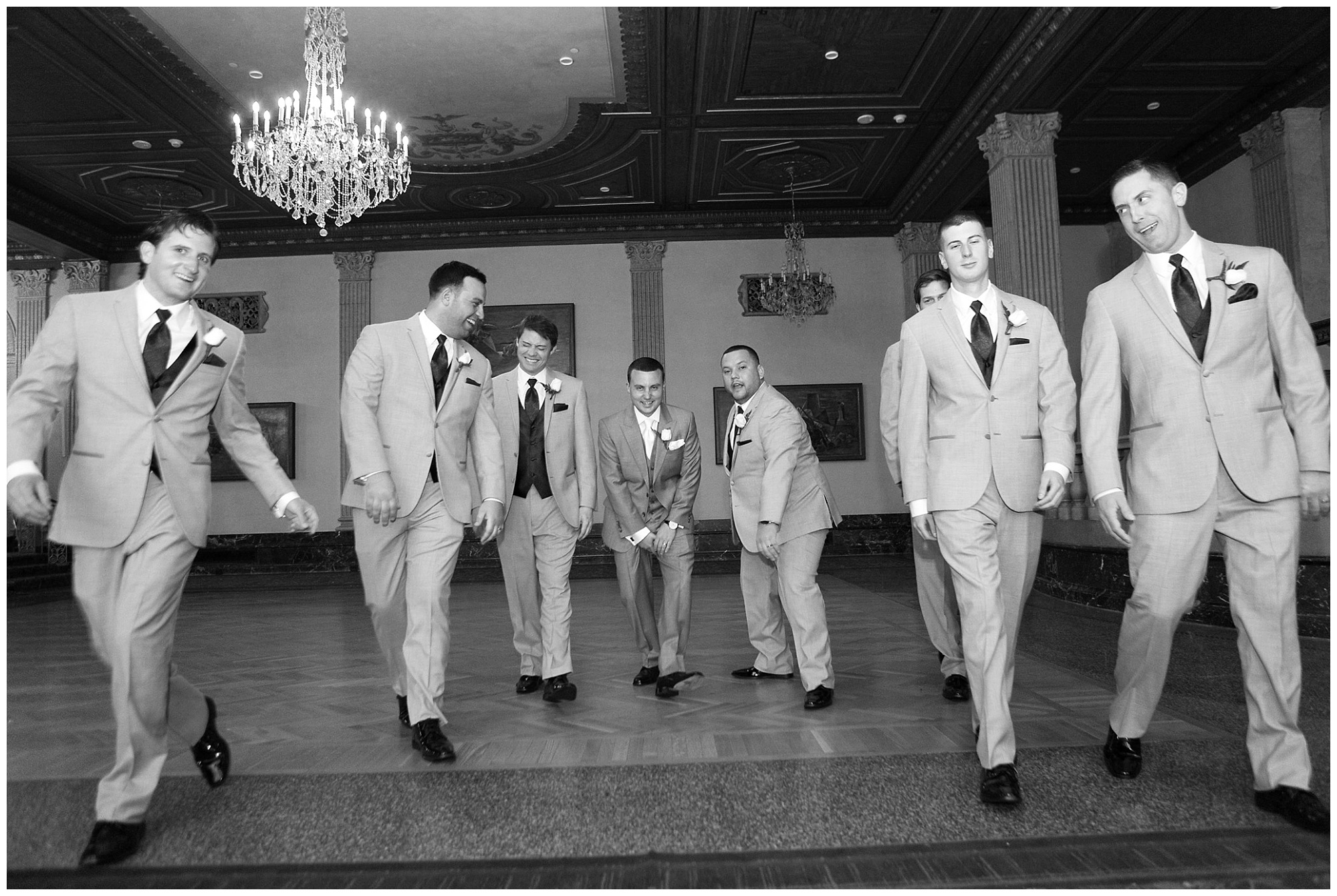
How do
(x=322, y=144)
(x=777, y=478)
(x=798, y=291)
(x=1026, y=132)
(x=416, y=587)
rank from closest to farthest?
(x=416, y=587) → (x=777, y=478) → (x=322, y=144) → (x=1026, y=132) → (x=798, y=291)

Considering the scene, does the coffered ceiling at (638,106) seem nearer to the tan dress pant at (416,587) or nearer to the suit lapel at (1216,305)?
the suit lapel at (1216,305)

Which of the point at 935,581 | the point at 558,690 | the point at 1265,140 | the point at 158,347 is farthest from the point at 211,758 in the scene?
the point at 1265,140

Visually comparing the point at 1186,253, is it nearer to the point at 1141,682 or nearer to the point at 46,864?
the point at 1141,682

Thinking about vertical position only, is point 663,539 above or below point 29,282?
below

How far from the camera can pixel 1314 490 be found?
2.43 m

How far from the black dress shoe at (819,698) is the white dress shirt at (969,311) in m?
1.13

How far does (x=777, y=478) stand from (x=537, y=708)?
1449 millimetres

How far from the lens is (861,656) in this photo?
4.80 m

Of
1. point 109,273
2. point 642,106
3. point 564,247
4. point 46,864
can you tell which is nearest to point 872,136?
point 642,106

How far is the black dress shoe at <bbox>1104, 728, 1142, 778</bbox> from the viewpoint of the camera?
2.59 m

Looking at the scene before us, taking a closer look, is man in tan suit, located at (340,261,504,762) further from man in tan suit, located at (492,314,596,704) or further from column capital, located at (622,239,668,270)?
column capital, located at (622,239,668,270)

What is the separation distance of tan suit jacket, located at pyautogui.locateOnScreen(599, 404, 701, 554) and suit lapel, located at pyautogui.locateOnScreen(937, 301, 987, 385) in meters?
1.52

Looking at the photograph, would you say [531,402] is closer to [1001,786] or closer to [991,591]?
[991,591]

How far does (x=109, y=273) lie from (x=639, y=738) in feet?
43.3
